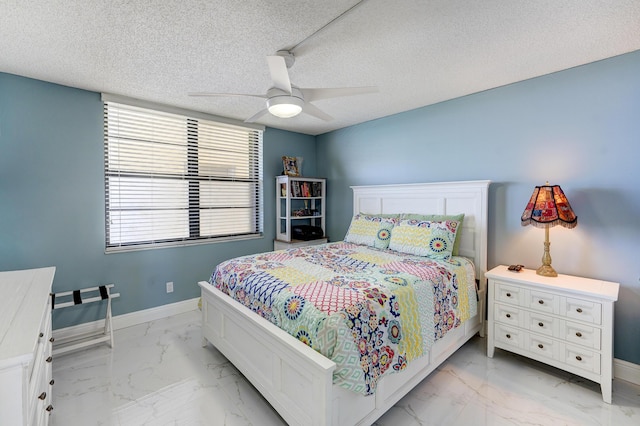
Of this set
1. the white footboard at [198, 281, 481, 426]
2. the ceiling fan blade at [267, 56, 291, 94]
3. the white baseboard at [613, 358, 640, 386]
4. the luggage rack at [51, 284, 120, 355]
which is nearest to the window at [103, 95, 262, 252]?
the luggage rack at [51, 284, 120, 355]

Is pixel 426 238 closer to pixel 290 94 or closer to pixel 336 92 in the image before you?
pixel 336 92

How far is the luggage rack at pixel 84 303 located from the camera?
247 centimetres

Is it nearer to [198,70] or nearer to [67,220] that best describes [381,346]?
[198,70]

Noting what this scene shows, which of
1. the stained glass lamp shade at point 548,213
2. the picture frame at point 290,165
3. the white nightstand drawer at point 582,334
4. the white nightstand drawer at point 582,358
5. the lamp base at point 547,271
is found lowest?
the white nightstand drawer at point 582,358

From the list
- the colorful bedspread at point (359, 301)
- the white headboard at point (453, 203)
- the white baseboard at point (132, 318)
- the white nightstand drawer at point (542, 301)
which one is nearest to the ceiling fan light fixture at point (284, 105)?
the colorful bedspread at point (359, 301)

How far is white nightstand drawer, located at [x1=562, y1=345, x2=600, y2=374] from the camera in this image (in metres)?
1.93

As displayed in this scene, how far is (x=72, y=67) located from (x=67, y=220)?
1378 mm

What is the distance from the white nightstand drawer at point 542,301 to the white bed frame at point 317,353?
550 mm

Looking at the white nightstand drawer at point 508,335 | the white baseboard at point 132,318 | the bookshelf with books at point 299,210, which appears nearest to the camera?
the white nightstand drawer at point 508,335

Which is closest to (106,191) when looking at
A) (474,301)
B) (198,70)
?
(198,70)

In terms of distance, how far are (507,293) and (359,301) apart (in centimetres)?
151

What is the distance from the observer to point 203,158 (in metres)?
3.61

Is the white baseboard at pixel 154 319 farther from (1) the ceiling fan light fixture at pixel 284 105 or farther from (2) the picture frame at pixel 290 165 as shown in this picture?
(1) the ceiling fan light fixture at pixel 284 105

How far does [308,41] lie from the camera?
193 centimetres
